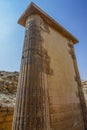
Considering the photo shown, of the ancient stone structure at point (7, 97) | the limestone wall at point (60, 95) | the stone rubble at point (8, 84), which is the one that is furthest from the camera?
the stone rubble at point (8, 84)

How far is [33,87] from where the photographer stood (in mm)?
1831

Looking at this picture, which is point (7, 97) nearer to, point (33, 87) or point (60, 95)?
point (60, 95)

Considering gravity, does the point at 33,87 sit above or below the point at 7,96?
above

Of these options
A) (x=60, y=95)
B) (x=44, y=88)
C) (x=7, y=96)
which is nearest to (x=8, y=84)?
(x=7, y=96)

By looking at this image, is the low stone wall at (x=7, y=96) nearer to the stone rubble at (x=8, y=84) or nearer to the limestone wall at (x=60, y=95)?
the stone rubble at (x=8, y=84)

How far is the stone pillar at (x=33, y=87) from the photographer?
1642 mm

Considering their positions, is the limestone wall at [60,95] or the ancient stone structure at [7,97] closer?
the limestone wall at [60,95]

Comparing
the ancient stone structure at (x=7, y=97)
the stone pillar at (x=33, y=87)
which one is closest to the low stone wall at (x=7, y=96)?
the ancient stone structure at (x=7, y=97)

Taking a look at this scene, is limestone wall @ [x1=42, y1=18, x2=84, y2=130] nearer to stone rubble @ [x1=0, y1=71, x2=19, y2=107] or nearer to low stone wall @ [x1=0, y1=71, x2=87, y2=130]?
low stone wall @ [x1=0, y1=71, x2=87, y2=130]

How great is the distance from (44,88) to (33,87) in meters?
0.24

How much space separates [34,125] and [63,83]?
129 centimetres

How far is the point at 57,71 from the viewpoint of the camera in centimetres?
259

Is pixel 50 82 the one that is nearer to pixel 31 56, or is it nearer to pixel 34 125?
pixel 31 56

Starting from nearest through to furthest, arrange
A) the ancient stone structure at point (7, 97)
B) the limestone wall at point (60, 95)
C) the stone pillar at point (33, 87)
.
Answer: the stone pillar at point (33, 87) < the limestone wall at point (60, 95) < the ancient stone structure at point (7, 97)
